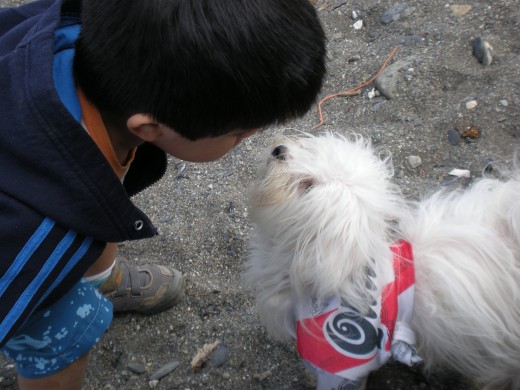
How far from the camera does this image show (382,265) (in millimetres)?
1161

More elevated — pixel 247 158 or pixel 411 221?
pixel 411 221

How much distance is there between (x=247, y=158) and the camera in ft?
6.59

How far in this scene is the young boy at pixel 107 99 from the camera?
0.88 meters

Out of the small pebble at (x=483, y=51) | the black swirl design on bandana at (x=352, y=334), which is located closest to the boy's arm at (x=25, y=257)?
the black swirl design on bandana at (x=352, y=334)

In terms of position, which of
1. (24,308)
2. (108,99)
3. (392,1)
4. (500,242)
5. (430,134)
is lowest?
(430,134)

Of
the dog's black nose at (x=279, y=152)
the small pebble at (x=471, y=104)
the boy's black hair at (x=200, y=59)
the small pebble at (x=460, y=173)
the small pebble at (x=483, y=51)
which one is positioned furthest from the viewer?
the small pebble at (x=483, y=51)

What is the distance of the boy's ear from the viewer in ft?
3.12

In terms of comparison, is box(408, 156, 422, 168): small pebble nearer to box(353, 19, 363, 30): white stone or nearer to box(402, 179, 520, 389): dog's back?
box(402, 179, 520, 389): dog's back

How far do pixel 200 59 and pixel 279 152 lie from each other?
43 cm

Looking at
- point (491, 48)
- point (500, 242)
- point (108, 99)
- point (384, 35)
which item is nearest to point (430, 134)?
point (491, 48)

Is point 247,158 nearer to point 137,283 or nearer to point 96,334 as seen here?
point 137,283

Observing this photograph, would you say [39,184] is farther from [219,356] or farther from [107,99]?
[219,356]

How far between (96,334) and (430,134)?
1.33m

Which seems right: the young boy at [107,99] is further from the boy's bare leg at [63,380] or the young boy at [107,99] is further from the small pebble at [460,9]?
the small pebble at [460,9]
